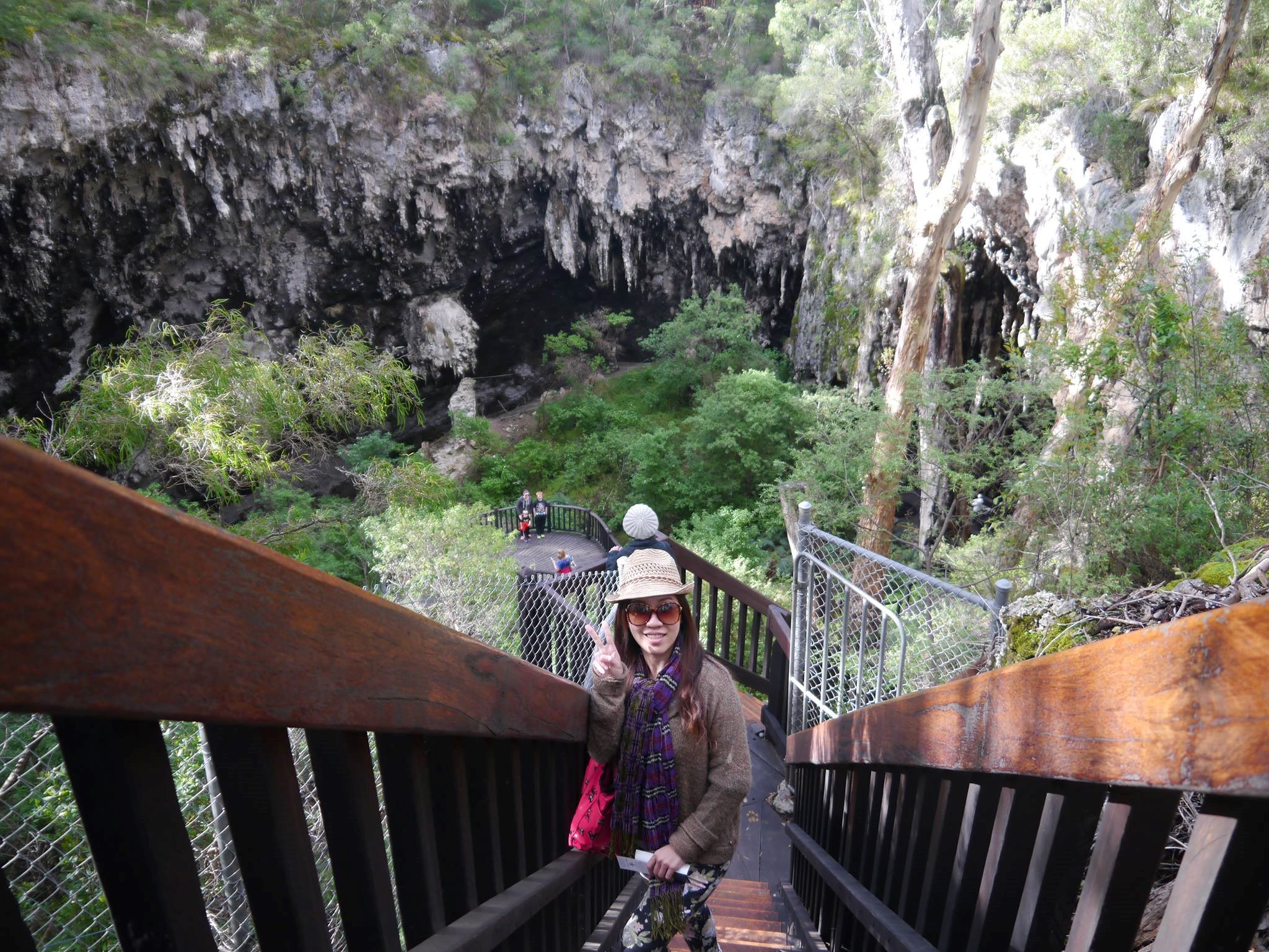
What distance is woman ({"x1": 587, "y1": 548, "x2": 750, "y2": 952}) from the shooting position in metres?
1.50

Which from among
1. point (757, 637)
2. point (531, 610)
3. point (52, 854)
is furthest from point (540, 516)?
point (52, 854)

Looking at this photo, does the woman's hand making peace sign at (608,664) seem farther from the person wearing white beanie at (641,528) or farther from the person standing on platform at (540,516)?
the person standing on platform at (540,516)

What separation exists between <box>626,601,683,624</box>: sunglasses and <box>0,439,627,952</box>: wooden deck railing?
19.9 inches

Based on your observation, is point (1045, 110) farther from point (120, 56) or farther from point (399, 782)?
point (120, 56)

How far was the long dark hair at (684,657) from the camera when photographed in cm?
150

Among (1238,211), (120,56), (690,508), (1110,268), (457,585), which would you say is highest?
Result: (120,56)

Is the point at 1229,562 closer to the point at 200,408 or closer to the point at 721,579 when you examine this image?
the point at 721,579

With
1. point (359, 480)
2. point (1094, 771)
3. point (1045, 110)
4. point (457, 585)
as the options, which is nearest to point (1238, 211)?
point (1045, 110)

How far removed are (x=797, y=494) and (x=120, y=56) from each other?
1370 cm

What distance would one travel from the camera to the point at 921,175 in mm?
8617

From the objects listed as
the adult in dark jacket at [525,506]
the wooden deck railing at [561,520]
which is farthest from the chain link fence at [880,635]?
the adult in dark jacket at [525,506]

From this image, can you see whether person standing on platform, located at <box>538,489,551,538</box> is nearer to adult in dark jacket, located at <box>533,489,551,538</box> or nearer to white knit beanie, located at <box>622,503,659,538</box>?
adult in dark jacket, located at <box>533,489,551,538</box>

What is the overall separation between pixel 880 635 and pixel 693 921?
1603 mm

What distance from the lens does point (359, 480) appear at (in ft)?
29.3
